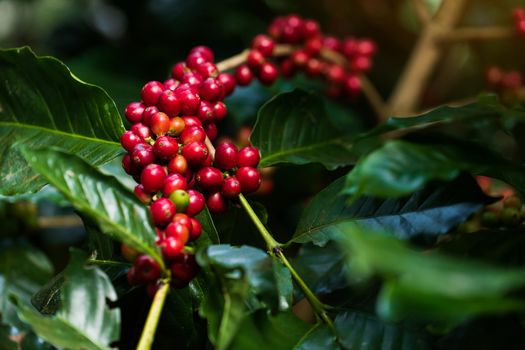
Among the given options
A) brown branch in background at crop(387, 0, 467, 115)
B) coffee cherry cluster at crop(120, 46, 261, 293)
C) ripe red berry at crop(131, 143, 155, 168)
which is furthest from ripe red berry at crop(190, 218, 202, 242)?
brown branch in background at crop(387, 0, 467, 115)

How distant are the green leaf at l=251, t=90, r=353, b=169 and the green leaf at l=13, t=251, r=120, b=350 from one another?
1.15 ft

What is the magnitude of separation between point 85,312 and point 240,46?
4.18ft

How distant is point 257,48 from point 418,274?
0.88 meters

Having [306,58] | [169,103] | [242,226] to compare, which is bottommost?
[242,226]

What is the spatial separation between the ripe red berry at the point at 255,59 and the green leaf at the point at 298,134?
20 centimetres

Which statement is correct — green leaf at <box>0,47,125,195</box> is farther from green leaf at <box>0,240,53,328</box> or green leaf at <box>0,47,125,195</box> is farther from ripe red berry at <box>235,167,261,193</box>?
green leaf at <box>0,240,53,328</box>

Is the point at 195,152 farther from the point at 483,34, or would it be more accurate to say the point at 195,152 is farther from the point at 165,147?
the point at 483,34

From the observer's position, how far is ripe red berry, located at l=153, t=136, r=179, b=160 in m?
0.74

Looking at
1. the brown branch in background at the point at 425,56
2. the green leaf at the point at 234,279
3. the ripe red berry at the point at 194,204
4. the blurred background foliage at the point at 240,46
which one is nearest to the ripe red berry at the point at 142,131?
the ripe red berry at the point at 194,204

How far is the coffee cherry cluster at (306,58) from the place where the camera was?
46.7 inches

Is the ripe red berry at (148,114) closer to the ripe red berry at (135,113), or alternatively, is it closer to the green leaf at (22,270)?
the ripe red berry at (135,113)

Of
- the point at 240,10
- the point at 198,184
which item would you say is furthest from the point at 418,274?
the point at 240,10

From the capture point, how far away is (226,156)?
784 mm

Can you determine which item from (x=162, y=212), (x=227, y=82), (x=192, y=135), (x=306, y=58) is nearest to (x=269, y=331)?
(x=162, y=212)
